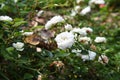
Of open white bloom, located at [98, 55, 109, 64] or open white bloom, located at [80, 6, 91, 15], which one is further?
open white bloom, located at [80, 6, 91, 15]

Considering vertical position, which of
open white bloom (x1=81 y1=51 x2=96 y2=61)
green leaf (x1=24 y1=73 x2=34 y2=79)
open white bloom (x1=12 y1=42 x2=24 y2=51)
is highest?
open white bloom (x1=12 y1=42 x2=24 y2=51)

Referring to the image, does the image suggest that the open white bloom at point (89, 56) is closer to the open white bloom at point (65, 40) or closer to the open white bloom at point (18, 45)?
the open white bloom at point (65, 40)

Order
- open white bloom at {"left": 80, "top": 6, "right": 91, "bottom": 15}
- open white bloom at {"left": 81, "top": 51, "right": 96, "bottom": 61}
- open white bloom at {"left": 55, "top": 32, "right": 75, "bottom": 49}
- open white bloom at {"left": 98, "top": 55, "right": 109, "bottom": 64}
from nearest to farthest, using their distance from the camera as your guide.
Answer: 1. open white bloom at {"left": 55, "top": 32, "right": 75, "bottom": 49}
2. open white bloom at {"left": 81, "top": 51, "right": 96, "bottom": 61}
3. open white bloom at {"left": 98, "top": 55, "right": 109, "bottom": 64}
4. open white bloom at {"left": 80, "top": 6, "right": 91, "bottom": 15}

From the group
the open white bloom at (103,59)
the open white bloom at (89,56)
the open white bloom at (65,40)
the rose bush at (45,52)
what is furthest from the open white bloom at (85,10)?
the open white bloom at (65,40)

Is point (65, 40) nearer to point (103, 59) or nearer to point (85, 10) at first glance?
point (103, 59)

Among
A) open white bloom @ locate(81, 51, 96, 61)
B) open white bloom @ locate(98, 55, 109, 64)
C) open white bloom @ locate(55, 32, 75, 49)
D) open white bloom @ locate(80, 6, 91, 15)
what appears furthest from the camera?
open white bloom @ locate(80, 6, 91, 15)

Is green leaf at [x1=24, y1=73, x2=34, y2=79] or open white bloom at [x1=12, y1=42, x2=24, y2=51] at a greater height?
open white bloom at [x1=12, y1=42, x2=24, y2=51]

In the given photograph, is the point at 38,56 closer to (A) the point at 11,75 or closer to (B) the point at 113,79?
(A) the point at 11,75

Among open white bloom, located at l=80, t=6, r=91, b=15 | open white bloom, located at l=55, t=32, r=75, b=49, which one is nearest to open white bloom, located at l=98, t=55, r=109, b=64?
open white bloom, located at l=55, t=32, r=75, b=49

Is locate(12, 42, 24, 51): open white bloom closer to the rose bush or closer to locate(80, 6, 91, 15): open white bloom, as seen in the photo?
the rose bush

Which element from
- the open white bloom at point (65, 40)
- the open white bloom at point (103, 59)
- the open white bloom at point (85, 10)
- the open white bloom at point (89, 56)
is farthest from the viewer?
the open white bloom at point (85, 10)

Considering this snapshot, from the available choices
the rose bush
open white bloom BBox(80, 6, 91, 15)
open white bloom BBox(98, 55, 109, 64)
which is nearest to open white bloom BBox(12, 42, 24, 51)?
the rose bush

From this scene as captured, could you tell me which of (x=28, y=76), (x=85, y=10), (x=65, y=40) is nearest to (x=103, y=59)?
(x=65, y=40)
